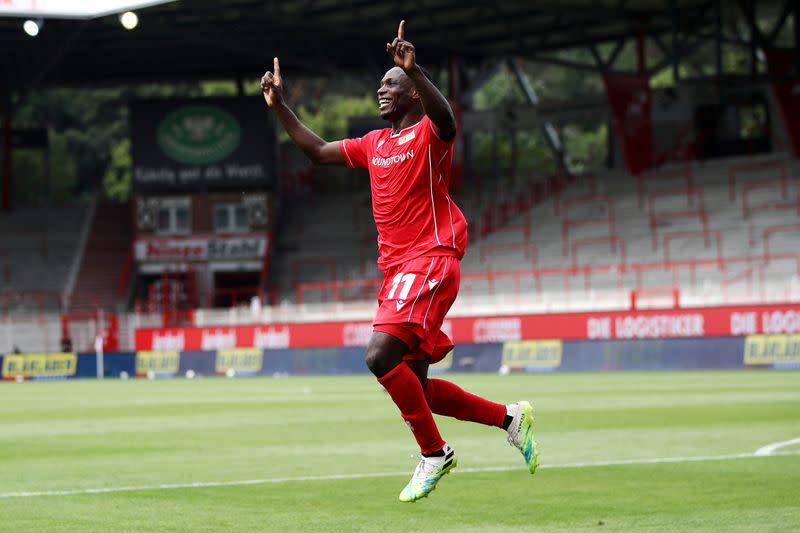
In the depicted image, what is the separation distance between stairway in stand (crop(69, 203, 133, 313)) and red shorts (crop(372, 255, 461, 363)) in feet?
166

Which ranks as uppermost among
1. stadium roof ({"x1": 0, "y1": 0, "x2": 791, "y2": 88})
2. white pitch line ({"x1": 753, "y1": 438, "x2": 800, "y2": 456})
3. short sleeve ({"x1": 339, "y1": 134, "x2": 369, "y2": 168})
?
stadium roof ({"x1": 0, "y1": 0, "x2": 791, "y2": 88})

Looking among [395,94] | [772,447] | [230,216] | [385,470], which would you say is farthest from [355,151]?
[230,216]

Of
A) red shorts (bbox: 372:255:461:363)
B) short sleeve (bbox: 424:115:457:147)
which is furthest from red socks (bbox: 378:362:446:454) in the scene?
short sleeve (bbox: 424:115:457:147)

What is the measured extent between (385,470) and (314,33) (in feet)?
153

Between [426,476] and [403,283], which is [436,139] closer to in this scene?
[403,283]

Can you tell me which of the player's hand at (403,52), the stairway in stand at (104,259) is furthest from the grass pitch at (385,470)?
the stairway in stand at (104,259)

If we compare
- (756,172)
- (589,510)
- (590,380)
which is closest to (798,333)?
(590,380)

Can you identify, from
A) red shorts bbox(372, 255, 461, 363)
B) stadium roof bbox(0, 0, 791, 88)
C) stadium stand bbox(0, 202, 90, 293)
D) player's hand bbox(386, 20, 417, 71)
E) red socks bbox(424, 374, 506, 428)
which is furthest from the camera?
stadium stand bbox(0, 202, 90, 293)

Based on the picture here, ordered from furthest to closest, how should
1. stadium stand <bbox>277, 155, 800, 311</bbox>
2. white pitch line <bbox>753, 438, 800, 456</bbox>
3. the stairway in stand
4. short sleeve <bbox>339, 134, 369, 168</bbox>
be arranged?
1. the stairway in stand
2. stadium stand <bbox>277, 155, 800, 311</bbox>
3. white pitch line <bbox>753, 438, 800, 456</bbox>
4. short sleeve <bbox>339, 134, 369, 168</bbox>

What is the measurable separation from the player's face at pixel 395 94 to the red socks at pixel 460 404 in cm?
167

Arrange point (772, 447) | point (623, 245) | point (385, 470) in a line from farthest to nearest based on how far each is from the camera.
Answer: point (623, 245), point (772, 447), point (385, 470)

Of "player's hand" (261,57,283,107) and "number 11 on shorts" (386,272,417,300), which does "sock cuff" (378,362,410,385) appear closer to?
"number 11 on shorts" (386,272,417,300)

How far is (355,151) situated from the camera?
9.09 metres

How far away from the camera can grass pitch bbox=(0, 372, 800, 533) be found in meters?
8.11
